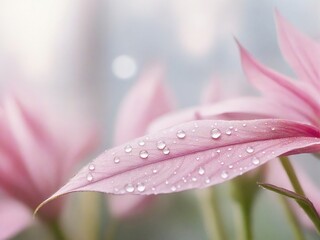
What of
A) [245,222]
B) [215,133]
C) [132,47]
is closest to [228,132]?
[215,133]

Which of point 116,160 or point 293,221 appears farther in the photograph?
point 293,221

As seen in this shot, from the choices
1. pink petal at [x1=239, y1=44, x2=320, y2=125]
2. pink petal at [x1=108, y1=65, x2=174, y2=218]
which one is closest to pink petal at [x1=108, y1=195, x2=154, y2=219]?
pink petal at [x1=108, y1=65, x2=174, y2=218]

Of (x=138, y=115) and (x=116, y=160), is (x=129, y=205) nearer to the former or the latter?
(x=138, y=115)

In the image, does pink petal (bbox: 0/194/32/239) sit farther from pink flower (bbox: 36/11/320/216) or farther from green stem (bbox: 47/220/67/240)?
pink flower (bbox: 36/11/320/216)

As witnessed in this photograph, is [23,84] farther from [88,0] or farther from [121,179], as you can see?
[121,179]

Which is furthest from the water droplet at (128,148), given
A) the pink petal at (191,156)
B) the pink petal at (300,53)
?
the pink petal at (300,53)

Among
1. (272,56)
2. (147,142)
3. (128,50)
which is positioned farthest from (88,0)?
(147,142)
